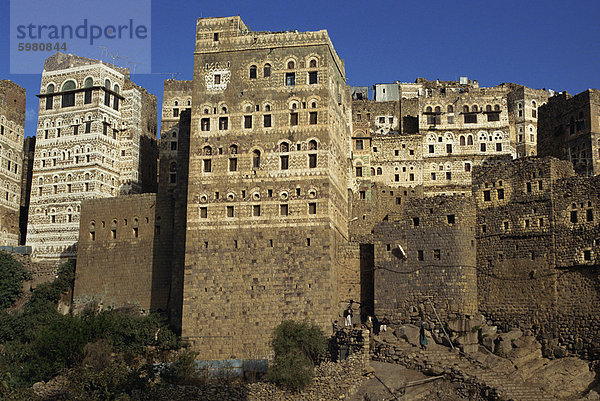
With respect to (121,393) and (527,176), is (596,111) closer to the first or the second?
(527,176)

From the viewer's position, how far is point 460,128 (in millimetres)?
76625

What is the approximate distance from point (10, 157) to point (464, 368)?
47255mm

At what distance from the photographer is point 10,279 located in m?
66.6

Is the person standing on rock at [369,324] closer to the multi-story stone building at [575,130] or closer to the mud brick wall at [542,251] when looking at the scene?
the mud brick wall at [542,251]

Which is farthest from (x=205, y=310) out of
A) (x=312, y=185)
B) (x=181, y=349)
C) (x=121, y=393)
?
(x=121, y=393)

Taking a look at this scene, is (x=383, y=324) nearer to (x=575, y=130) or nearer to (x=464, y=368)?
(x=464, y=368)

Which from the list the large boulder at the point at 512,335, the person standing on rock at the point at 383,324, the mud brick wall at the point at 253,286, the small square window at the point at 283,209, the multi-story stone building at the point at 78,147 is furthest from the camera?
the multi-story stone building at the point at 78,147

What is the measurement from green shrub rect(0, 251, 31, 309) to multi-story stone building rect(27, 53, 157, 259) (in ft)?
11.0

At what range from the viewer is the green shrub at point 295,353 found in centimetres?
4450

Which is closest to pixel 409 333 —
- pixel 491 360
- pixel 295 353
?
pixel 491 360

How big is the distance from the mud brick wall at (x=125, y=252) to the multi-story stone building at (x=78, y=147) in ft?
26.5

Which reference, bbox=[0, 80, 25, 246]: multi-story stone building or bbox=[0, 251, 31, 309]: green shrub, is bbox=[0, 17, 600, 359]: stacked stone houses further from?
bbox=[0, 80, 25, 246]: multi-story stone building

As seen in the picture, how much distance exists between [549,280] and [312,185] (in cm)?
1440

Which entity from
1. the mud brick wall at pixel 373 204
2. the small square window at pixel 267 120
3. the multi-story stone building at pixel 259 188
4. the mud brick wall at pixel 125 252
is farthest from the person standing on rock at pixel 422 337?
the mud brick wall at pixel 125 252
